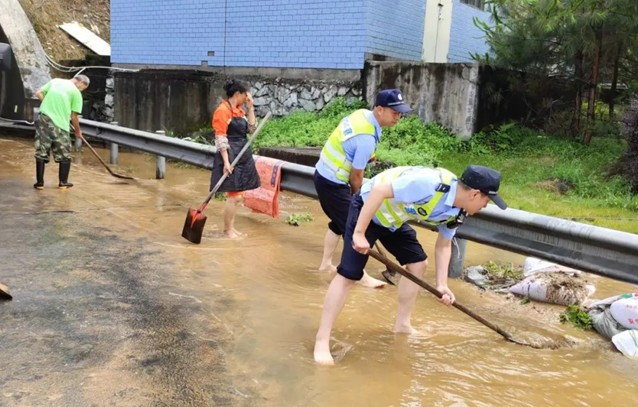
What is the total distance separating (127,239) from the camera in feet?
19.6

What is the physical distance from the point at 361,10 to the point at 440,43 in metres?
3.38

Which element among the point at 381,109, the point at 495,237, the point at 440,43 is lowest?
the point at 495,237

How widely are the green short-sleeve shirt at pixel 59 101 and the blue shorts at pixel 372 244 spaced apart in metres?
6.16

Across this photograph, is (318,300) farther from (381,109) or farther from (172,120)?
(172,120)

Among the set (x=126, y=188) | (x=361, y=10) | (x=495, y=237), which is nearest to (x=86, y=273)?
(x=495, y=237)

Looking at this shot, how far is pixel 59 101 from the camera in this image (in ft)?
28.0

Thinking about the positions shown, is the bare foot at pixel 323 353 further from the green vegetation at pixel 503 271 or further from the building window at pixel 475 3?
the building window at pixel 475 3

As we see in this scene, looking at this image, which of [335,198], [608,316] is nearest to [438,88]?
[335,198]

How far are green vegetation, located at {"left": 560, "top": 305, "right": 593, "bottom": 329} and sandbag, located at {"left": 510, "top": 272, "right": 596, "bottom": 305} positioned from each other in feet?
0.64

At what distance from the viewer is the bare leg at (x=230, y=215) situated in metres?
6.30

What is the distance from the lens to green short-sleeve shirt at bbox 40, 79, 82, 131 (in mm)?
8492

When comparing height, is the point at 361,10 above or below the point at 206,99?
above

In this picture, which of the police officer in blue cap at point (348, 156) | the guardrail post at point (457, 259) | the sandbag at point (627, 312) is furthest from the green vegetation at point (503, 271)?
the sandbag at point (627, 312)

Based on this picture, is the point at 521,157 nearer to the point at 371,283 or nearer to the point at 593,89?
the point at 593,89
